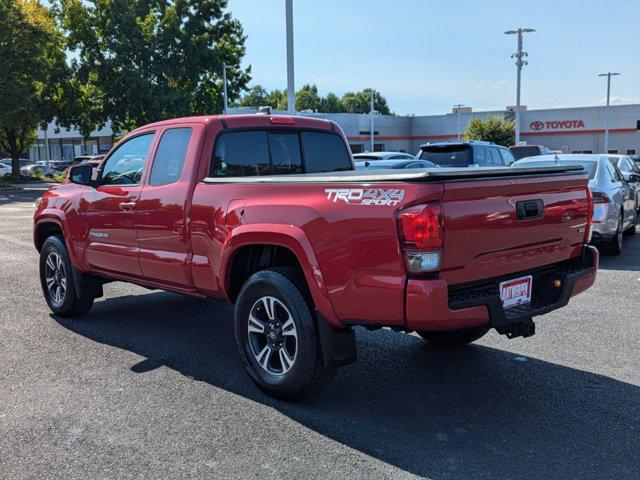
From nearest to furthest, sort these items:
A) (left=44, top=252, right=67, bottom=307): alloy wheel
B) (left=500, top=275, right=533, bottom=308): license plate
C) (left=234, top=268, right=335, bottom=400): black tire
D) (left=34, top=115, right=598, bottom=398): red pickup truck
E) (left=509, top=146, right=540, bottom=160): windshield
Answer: (left=34, top=115, right=598, bottom=398): red pickup truck → (left=500, top=275, right=533, bottom=308): license plate → (left=234, top=268, right=335, bottom=400): black tire → (left=44, top=252, right=67, bottom=307): alloy wheel → (left=509, top=146, right=540, bottom=160): windshield

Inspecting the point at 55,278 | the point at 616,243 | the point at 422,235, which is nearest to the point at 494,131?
the point at 616,243

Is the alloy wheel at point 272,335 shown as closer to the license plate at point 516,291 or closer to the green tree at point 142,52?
the license plate at point 516,291

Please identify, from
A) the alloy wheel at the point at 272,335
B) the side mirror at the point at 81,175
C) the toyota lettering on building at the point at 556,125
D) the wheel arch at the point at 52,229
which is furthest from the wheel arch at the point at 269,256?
the toyota lettering on building at the point at 556,125

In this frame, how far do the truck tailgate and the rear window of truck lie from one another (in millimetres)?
2107

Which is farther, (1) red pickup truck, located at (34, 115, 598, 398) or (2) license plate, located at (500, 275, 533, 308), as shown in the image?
(2) license plate, located at (500, 275, 533, 308)

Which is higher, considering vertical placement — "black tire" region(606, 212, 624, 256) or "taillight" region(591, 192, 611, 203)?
"taillight" region(591, 192, 611, 203)

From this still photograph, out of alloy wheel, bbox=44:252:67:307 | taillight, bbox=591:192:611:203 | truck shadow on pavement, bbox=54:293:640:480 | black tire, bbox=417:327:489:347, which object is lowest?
truck shadow on pavement, bbox=54:293:640:480

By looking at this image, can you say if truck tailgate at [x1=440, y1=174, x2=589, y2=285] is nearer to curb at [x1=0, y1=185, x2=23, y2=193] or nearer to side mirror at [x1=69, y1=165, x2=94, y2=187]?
side mirror at [x1=69, y1=165, x2=94, y2=187]

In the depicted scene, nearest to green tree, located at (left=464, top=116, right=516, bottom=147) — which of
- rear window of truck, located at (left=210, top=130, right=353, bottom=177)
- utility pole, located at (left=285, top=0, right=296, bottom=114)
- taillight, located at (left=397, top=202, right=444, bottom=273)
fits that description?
utility pole, located at (left=285, top=0, right=296, bottom=114)

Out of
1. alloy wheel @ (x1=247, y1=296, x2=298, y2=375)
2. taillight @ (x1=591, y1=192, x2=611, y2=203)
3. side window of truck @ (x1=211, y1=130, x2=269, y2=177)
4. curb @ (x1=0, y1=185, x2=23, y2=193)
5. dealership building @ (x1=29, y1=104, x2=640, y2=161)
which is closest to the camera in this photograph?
alloy wheel @ (x1=247, y1=296, x2=298, y2=375)

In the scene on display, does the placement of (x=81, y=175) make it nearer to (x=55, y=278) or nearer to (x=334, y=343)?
(x=55, y=278)

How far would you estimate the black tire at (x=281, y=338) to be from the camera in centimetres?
398

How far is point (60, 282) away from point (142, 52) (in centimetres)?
3218

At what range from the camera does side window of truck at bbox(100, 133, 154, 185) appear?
557cm
